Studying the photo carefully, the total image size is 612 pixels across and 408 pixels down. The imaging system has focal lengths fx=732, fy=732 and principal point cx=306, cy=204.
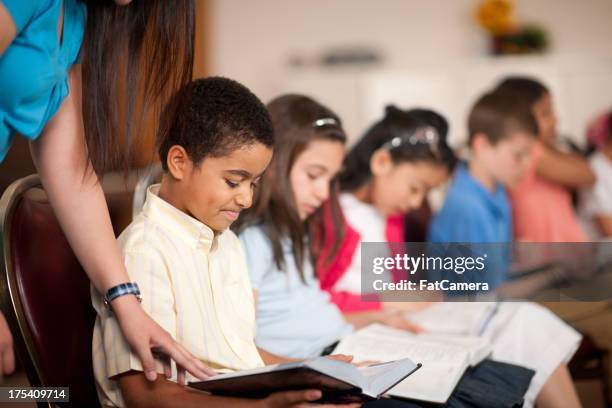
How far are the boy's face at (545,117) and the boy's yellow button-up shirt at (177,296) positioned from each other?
1.61 meters

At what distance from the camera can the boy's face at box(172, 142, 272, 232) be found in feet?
3.27

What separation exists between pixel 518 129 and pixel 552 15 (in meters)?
2.04

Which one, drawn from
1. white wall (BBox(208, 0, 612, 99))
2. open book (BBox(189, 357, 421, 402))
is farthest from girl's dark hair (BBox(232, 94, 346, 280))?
white wall (BBox(208, 0, 612, 99))

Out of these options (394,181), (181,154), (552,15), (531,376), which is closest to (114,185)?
(181,154)

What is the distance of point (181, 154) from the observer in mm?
1004

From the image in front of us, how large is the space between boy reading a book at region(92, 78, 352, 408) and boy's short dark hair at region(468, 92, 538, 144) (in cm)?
124

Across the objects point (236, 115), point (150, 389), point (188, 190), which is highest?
point (236, 115)

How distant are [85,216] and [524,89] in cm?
181

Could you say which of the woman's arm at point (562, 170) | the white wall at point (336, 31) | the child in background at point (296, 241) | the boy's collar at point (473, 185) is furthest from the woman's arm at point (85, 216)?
the white wall at point (336, 31)

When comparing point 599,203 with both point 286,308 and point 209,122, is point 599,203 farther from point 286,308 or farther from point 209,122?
point 209,122

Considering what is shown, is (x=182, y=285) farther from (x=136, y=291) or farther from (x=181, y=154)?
(x=181, y=154)

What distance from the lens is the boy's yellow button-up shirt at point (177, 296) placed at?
3.11ft

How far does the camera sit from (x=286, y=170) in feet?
4.34

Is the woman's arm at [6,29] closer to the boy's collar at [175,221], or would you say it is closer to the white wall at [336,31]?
the boy's collar at [175,221]
